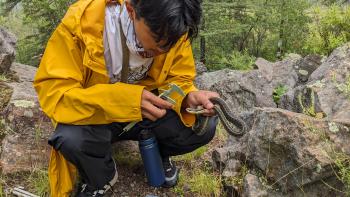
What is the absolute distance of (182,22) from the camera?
2307 mm

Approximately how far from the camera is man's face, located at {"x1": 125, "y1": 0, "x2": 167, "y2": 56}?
8.02ft

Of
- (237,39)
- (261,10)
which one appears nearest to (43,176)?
(261,10)

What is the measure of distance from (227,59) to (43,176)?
12085mm

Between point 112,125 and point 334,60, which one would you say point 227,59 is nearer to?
point 334,60

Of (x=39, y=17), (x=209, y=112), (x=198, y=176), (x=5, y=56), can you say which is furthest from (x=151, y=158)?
(x=39, y=17)

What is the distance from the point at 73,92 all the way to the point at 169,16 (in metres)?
0.89

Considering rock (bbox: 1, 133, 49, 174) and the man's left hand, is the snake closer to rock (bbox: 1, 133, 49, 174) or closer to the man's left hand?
the man's left hand

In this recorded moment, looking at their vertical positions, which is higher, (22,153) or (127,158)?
(22,153)

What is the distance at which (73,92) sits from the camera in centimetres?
275

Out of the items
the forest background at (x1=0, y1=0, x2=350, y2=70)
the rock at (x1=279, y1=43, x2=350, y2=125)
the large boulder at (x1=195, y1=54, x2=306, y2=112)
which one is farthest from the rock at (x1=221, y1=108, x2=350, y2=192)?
the forest background at (x1=0, y1=0, x2=350, y2=70)

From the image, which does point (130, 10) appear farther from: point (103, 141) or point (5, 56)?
point (5, 56)

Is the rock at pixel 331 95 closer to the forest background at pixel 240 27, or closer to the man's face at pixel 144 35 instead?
the man's face at pixel 144 35

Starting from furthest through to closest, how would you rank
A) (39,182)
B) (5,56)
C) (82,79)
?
(5,56) < (39,182) < (82,79)

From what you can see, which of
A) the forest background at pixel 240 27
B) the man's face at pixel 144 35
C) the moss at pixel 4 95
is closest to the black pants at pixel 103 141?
the man's face at pixel 144 35
